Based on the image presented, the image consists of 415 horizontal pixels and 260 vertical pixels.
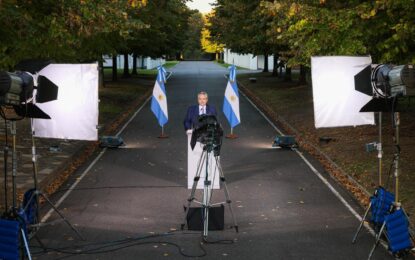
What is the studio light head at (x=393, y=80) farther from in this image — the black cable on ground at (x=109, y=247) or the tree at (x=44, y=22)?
the tree at (x=44, y=22)

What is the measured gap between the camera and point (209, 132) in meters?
9.09

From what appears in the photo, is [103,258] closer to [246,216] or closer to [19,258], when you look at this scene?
[19,258]

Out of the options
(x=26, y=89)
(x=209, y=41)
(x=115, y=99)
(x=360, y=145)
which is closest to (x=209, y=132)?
(x=26, y=89)

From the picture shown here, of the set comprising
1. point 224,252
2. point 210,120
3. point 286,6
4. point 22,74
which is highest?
point 286,6

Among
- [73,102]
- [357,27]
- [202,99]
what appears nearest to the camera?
[73,102]

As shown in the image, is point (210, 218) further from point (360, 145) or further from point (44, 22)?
point (360, 145)

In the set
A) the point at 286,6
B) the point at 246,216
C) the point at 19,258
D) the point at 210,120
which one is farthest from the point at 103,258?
the point at 286,6

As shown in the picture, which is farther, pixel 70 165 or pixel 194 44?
pixel 194 44

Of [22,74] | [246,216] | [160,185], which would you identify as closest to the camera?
[22,74]

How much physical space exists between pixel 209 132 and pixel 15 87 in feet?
9.29

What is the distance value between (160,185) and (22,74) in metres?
5.69

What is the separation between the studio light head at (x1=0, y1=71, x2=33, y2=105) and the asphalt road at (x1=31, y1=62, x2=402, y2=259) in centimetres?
219

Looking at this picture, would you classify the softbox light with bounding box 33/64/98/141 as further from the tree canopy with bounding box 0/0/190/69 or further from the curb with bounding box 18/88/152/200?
the curb with bounding box 18/88/152/200

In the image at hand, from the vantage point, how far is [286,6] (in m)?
14.6
